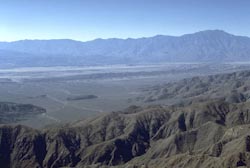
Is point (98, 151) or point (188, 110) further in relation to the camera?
point (188, 110)

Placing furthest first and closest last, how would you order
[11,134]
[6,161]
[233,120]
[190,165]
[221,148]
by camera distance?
[233,120], [11,134], [6,161], [221,148], [190,165]

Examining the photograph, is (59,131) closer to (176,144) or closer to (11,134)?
(11,134)

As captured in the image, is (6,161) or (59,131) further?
(59,131)

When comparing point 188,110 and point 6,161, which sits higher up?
point 188,110

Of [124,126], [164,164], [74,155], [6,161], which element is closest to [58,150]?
[74,155]

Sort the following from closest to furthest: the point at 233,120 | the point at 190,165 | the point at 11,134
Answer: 1. the point at 190,165
2. the point at 11,134
3. the point at 233,120

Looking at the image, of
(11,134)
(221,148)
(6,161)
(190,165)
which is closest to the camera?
(190,165)

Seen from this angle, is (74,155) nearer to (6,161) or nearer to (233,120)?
(6,161)

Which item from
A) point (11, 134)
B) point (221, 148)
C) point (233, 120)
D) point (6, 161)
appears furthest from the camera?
point (233, 120)

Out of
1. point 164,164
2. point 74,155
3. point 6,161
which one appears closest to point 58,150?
point 74,155
